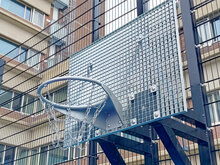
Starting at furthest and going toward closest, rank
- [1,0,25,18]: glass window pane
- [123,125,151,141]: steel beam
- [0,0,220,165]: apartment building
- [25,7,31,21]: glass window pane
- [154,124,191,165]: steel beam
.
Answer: [25,7,31,21]: glass window pane
[1,0,25,18]: glass window pane
[0,0,220,165]: apartment building
[123,125,151,141]: steel beam
[154,124,191,165]: steel beam

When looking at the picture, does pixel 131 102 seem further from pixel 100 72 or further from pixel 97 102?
pixel 100 72

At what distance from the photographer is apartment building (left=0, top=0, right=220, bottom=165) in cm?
515

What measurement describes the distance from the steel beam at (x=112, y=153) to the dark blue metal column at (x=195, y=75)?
4.14 feet

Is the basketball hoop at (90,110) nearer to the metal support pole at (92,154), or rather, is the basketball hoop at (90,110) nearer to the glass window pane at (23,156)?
the metal support pole at (92,154)

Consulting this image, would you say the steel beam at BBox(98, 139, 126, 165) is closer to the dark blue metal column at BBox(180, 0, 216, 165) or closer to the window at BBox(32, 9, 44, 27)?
the dark blue metal column at BBox(180, 0, 216, 165)

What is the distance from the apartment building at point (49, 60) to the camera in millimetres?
5148

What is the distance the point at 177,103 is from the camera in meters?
3.69

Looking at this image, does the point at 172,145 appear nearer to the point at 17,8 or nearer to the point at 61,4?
the point at 17,8

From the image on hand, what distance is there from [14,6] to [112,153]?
8.74 meters

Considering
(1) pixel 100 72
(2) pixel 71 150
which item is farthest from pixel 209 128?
(2) pixel 71 150

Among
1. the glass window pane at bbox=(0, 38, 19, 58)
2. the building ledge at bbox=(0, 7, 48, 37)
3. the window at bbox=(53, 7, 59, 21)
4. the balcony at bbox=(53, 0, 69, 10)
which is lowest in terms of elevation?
the glass window pane at bbox=(0, 38, 19, 58)

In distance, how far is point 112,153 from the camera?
4.73 metres

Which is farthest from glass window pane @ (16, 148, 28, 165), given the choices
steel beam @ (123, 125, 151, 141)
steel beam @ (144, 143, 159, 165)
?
steel beam @ (123, 125, 151, 141)

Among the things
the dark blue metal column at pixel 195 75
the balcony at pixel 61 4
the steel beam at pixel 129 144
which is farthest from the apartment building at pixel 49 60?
the steel beam at pixel 129 144
